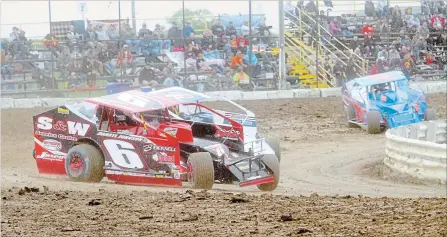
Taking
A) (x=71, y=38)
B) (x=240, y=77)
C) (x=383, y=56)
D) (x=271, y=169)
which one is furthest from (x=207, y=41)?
(x=271, y=169)

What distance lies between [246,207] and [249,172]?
2.83 meters

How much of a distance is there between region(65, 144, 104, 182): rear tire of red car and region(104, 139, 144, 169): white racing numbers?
20 cm

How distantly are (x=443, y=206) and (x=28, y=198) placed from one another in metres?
4.36

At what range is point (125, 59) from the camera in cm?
2259

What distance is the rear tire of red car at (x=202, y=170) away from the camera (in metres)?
11.3

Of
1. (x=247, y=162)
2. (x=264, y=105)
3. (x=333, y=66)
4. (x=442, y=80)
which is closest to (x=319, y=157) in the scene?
(x=247, y=162)

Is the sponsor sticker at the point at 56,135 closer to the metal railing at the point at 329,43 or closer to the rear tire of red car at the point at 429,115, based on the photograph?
the rear tire of red car at the point at 429,115

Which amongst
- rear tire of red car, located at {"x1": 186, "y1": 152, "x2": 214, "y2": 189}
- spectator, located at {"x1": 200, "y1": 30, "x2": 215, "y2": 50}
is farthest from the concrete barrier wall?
rear tire of red car, located at {"x1": 186, "y1": 152, "x2": 214, "y2": 189}

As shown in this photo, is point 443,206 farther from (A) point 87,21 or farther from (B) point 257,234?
(A) point 87,21

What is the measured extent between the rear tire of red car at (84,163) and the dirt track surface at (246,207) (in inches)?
6.9

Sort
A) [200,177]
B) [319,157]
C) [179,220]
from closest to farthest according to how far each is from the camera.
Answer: [179,220]
[200,177]
[319,157]

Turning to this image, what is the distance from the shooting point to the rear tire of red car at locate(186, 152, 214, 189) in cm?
1130

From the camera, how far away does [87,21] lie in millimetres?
22781

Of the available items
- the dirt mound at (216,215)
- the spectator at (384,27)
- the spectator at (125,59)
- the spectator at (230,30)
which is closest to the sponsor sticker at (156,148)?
the dirt mound at (216,215)
